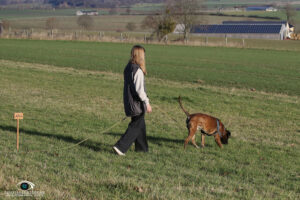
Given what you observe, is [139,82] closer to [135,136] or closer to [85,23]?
[135,136]

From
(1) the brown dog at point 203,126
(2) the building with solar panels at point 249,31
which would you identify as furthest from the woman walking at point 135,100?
(2) the building with solar panels at point 249,31

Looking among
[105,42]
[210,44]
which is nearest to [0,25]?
[105,42]

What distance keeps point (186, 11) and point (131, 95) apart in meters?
61.4

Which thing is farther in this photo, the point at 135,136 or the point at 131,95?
the point at 135,136

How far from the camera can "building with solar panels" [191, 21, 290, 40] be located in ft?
355

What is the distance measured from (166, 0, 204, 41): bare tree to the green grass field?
1869 inches

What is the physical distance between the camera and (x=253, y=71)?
2659cm

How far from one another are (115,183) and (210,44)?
47998mm

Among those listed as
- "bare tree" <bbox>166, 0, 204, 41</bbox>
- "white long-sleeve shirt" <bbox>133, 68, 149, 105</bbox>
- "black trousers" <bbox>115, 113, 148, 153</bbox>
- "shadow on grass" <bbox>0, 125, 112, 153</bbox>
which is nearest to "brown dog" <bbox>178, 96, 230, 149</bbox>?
"black trousers" <bbox>115, 113, 148, 153</bbox>

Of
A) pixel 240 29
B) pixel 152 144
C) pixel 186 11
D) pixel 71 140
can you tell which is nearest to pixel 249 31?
pixel 240 29

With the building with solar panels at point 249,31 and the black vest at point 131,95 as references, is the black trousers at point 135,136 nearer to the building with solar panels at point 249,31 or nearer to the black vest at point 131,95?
the black vest at point 131,95

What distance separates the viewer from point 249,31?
112 meters

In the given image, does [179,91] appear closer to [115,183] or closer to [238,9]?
[115,183]

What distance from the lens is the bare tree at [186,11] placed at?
6631cm
